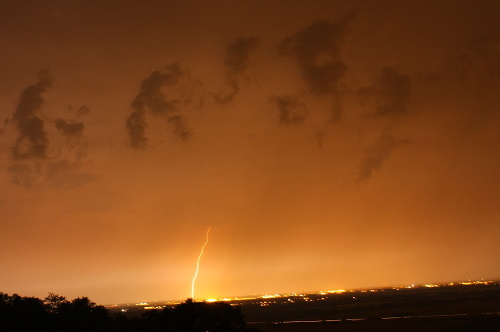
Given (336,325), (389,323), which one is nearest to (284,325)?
(336,325)

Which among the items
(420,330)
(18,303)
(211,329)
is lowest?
(420,330)

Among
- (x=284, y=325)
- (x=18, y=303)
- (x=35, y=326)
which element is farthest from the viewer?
(x=284, y=325)

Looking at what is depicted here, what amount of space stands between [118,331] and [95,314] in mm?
1831

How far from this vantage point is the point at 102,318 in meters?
29.1

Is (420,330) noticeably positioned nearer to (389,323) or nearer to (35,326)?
(389,323)

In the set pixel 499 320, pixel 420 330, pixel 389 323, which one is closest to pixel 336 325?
pixel 389 323

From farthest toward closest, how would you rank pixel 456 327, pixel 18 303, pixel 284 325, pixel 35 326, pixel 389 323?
pixel 284 325 → pixel 389 323 → pixel 456 327 → pixel 18 303 → pixel 35 326

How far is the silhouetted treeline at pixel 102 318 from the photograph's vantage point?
88.8 ft

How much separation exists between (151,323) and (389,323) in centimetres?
5486

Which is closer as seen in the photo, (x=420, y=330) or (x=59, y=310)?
(x=59, y=310)

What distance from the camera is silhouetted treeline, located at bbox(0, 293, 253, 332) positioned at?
2706cm

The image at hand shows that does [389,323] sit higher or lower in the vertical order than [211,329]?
lower

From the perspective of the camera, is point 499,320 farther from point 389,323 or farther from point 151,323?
point 151,323

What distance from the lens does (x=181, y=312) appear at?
2783 cm
